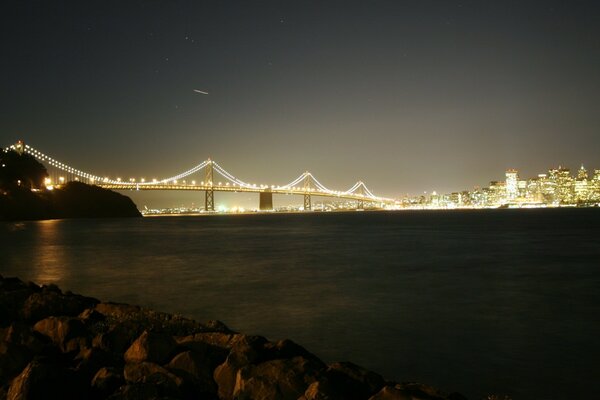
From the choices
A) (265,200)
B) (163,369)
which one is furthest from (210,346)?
(265,200)

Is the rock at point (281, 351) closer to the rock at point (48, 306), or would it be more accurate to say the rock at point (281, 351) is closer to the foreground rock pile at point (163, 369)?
the foreground rock pile at point (163, 369)

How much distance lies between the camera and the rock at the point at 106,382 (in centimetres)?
442

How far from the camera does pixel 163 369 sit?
4711 millimetres

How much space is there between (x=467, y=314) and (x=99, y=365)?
865cm

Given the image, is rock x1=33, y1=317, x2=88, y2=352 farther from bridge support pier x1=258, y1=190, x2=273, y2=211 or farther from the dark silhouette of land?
bridge support pier x1=258, y1=190, x2=273, y2=211

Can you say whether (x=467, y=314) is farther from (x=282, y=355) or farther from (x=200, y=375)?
(x=200, y=375)

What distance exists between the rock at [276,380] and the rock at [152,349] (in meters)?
1.00

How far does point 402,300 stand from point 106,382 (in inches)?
397

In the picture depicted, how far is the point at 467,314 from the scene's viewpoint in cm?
1152

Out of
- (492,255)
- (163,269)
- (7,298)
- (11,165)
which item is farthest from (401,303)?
(11,165)

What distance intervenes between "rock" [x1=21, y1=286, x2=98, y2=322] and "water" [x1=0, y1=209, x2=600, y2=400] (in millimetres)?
3462

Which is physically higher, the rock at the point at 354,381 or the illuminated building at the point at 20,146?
the illuminated building at the point at 20,146

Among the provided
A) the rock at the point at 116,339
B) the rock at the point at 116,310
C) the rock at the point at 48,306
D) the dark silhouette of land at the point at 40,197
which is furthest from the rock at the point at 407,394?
the dark silhouette of land at the point at 40,197

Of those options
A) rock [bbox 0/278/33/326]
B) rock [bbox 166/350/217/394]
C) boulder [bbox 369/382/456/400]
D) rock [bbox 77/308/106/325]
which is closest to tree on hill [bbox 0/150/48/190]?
rock [bbox 0/278/33/326]
